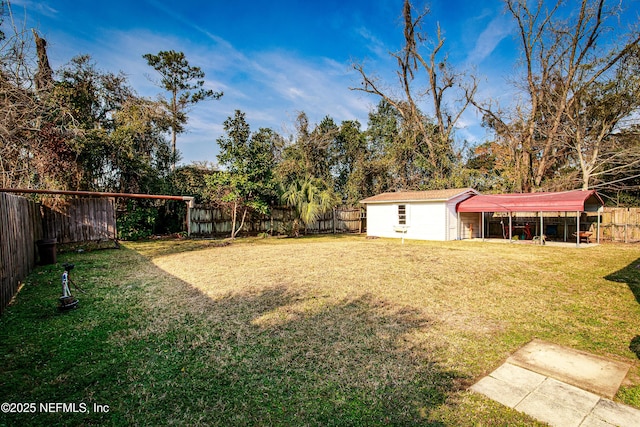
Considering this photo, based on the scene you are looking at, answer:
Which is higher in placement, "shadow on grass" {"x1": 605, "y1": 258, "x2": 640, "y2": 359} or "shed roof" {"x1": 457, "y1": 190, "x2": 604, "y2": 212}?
"shed roof" {"x1": 457, "y1": 190, "x2": 604, "y2": 212}

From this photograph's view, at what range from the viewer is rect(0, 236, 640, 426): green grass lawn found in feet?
7.68

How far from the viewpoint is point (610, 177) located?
18.2m

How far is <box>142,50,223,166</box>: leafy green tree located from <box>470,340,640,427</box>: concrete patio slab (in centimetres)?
1887

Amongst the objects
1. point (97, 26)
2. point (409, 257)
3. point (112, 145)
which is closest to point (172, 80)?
point (112, 145)

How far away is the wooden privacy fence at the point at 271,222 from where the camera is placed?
49.6ft

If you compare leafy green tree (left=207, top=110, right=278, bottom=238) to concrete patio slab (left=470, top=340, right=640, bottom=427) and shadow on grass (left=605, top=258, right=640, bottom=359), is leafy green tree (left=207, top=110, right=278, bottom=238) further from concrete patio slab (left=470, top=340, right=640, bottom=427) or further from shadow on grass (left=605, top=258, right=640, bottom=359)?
concrete patio slab (left=470, top=340, right=640, bottom=427)

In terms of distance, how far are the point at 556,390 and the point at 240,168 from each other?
12856 mm

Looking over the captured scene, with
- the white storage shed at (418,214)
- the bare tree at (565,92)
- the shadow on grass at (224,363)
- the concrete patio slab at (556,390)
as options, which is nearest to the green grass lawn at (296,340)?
the shadow on grass at (224,363)

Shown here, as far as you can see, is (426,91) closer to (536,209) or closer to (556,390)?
(536,209)

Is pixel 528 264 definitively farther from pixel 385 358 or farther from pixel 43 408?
pixel 43 408

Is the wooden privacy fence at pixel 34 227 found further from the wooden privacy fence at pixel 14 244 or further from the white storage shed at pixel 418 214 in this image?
the white storage shed at pixel 418 214

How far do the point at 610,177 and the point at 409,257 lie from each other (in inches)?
699

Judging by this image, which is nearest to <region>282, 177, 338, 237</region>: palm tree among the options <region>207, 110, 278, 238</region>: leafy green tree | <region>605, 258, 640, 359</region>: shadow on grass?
<region>207, 110, 278, 238</region>: leafy green tree

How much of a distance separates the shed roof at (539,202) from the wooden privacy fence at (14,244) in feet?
51.9
